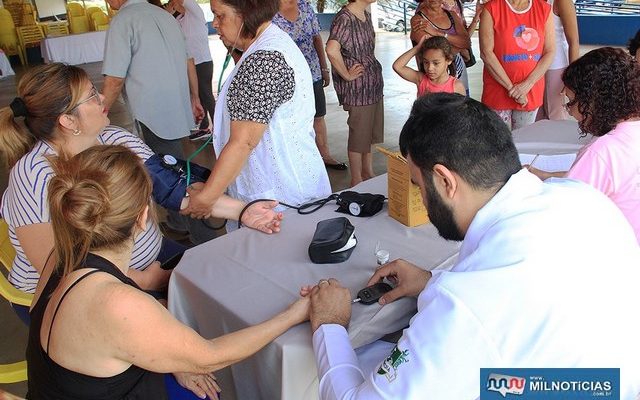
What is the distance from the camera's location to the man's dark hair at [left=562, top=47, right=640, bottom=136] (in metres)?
1.61

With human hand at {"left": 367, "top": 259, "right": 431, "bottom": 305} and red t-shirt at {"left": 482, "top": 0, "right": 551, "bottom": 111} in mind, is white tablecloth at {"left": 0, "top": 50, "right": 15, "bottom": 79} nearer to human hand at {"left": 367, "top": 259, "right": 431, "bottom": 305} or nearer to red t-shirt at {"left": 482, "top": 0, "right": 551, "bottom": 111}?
red t-shirt at {"left": 482, "top": 0, "right": 551, "bottom": 111}

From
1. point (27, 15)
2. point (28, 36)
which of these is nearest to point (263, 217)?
point (28, 36)

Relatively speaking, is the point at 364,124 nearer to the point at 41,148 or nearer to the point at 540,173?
the point at 540,173

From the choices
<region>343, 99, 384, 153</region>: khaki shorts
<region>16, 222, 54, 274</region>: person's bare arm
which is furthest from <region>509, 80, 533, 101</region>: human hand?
<region>16, 222, 54, 274</region>: person's bare arm

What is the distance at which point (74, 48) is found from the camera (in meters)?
10.8

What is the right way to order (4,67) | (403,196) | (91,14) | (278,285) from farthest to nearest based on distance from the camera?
1. (91,14)
2. (4,67)
3. (403,196)
4. (278,285)

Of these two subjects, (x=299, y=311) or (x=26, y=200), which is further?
(x=26, y=200)

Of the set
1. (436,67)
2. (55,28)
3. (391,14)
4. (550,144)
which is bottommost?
(391,14)

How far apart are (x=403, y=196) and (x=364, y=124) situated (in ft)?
6.68

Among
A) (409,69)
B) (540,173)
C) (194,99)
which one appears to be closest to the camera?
(540,173)

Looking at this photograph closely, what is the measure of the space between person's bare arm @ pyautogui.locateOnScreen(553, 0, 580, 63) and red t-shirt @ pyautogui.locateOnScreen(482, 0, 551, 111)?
1.87 ft

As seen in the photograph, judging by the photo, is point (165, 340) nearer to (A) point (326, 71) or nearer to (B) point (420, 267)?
(B) point (420, 267)

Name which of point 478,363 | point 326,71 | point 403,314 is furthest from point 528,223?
point 326,71

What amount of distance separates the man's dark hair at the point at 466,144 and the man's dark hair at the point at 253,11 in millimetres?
919
